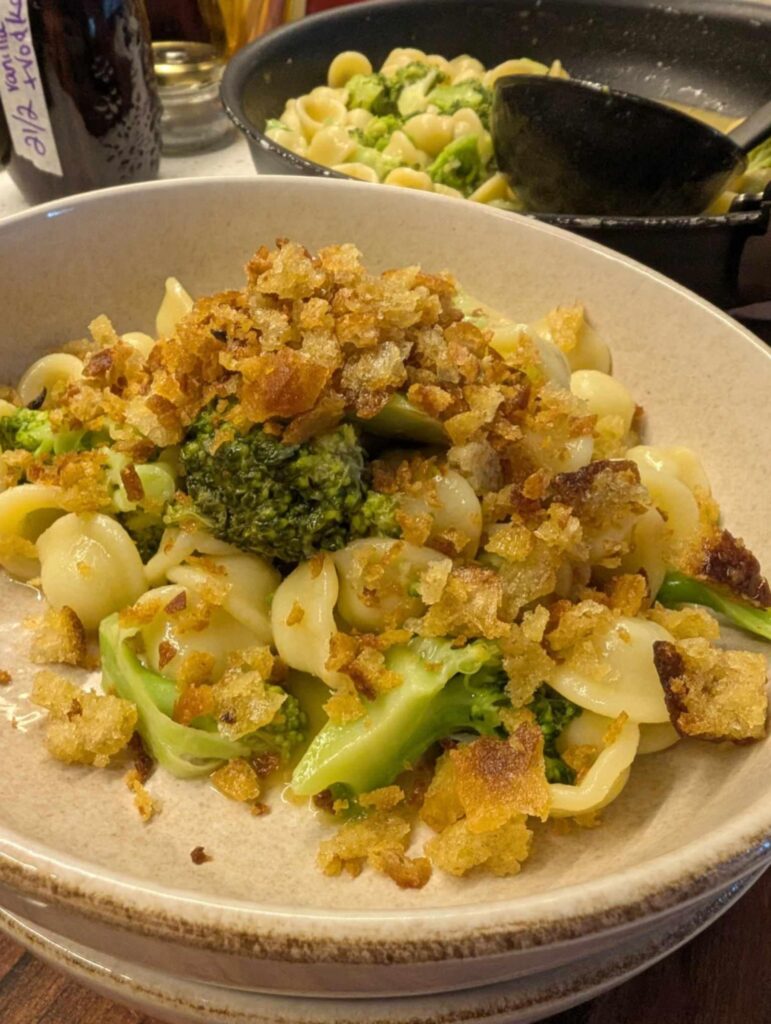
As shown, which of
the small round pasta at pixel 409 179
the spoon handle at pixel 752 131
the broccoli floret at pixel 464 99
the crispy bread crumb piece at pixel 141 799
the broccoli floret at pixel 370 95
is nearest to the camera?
the crispy bread crumb piece at pixel 141 799

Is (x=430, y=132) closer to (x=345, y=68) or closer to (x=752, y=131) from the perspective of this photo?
(x=345, y=68)

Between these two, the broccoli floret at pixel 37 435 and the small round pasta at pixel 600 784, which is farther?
the broccoli floret at pixel 37 435

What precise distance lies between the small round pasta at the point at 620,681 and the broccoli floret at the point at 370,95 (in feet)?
8.20

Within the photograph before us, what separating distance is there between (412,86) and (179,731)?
271 centimetres

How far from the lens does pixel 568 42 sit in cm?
366

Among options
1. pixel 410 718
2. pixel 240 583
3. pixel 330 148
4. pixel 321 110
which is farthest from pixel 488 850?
pixel 321 110

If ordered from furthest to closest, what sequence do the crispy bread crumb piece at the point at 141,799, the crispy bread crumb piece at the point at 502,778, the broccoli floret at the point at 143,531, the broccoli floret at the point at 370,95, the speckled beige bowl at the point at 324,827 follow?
the broccoli floret at the point at 370,95
the broccoli floret at the point at 143,531
the crispy bread crumb piece at the point at 141,799
the crispy bread crumb piece at the point at 502,778
the speckled beige bowl at the point at 324,827

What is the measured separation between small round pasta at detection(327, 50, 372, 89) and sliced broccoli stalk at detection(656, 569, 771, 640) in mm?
2654

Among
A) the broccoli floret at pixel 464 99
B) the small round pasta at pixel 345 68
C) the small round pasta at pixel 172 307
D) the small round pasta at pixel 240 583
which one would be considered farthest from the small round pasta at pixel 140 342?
the small round pasta at pixel 345 68

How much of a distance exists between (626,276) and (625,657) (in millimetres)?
959

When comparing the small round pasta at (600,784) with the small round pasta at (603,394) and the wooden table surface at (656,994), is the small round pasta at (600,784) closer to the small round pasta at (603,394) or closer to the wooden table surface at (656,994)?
the wooden table surface at (656,994)

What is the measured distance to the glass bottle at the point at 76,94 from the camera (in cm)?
243

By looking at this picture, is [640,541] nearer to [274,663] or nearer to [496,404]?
[496,404]

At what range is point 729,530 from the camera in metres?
1.73
